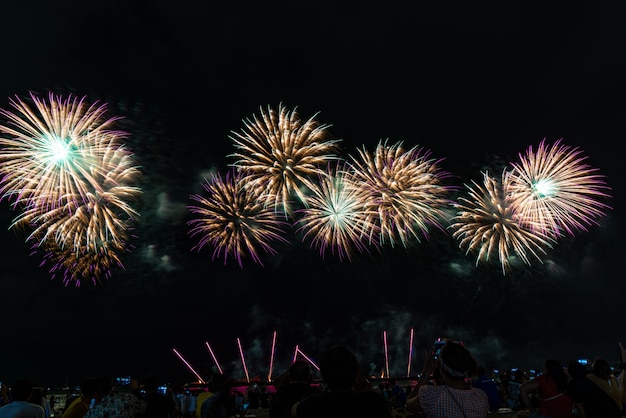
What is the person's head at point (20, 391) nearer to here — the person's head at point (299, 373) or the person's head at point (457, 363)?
the person's head at point (299, 373)

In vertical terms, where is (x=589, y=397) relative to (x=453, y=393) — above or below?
below

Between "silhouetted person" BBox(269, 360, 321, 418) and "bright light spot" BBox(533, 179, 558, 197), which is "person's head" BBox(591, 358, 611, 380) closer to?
"silhouetted person" BBox(269, 360, 321, 418)

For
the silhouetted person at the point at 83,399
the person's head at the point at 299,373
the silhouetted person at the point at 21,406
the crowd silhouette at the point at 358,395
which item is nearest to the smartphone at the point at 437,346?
the crowd silhouette at the point at 358,395

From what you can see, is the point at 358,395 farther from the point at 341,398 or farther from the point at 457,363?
the point at 457,363

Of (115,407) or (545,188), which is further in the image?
(545,188)

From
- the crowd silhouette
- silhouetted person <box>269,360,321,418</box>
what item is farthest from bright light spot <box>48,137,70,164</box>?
silhouetted person <box>269,360,321,418</box>

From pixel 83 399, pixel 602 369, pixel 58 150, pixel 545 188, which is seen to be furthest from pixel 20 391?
pixel 545 188

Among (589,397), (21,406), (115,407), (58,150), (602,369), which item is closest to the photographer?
(115,407)
